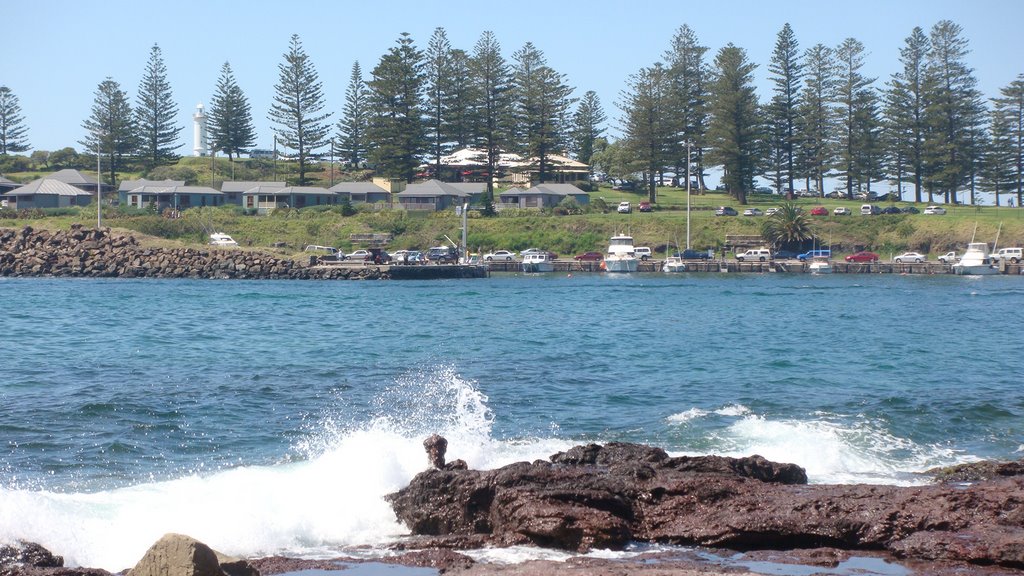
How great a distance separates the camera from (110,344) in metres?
23.5

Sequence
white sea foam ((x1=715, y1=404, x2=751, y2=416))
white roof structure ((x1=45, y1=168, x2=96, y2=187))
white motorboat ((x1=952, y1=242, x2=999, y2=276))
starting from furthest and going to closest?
white roof structure ((x1=45, y1=168, x2=96, y2=187)) → white motorboat ((x1=952, y1=242, x2=999, y2=276)) → white sea foam ((x1=715, y1=404, x2=751, y2=416))

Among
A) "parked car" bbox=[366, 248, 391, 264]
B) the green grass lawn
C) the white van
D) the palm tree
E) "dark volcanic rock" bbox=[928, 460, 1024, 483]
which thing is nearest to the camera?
"dark volcanic rock" bbox=[928, 460, 1024, 483]

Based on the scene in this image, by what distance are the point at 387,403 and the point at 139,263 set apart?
44592 mm

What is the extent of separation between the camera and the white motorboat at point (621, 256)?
63.0 m

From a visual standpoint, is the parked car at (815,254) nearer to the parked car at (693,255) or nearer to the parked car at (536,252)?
the parked car at (693,255)

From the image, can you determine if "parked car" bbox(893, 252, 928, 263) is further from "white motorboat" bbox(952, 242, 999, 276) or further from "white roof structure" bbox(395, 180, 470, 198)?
"white roof structure" bbox(395, 180, 470, 198)

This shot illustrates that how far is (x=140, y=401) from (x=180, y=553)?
9.73 m

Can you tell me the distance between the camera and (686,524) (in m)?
9.20

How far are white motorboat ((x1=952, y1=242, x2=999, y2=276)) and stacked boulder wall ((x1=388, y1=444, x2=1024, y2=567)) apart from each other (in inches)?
2128

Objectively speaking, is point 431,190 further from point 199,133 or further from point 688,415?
point 688,415

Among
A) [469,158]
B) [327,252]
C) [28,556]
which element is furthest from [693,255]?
[28,556]

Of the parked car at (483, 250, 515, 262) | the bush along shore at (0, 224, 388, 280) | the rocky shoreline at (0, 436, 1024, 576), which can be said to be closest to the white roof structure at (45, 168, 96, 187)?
the bush along shore at (0, 224, 388, 280)

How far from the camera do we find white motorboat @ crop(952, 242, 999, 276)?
59.7 m

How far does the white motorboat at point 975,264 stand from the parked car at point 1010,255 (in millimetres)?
956
